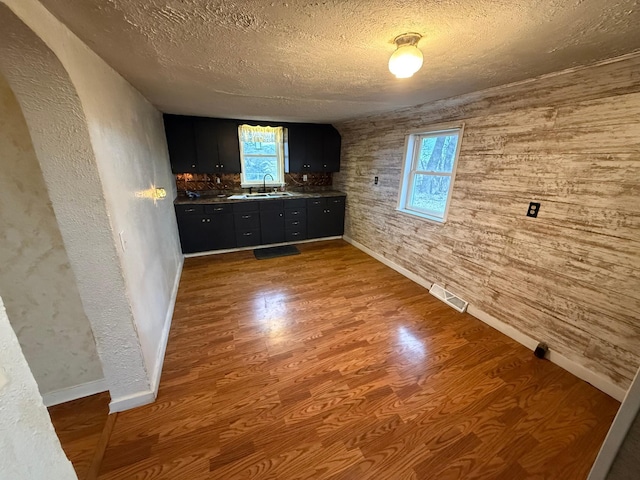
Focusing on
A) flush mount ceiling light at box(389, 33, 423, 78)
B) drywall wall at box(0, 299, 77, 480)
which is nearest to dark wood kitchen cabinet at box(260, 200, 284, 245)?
flush mount ceiling light at box(389, 33, 423, 78)

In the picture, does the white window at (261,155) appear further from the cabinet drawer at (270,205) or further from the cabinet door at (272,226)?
the cabinet door at (272,226)

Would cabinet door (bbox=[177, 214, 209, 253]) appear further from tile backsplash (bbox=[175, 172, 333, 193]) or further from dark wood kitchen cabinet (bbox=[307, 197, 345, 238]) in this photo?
dark wood kitchen cabinet (bbox=[307, 197, 345, 238])

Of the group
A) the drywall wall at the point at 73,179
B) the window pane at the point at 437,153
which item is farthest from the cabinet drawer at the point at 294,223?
the drywall wall at the point at 73,179

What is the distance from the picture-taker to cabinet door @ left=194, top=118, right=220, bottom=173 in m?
3.83

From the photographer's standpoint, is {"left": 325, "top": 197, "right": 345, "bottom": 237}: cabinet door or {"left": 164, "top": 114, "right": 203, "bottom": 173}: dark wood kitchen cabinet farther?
{"left": 325, "top": 197, "right": 345, "bottom": 237}: cabinet door

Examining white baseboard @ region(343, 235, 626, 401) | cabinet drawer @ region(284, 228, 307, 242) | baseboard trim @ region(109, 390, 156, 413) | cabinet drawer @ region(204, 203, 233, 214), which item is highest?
cabinet drawer @ region(204, 203, 233, 214)

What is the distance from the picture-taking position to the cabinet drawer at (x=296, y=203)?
4.32 m

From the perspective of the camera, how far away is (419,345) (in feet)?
7.13

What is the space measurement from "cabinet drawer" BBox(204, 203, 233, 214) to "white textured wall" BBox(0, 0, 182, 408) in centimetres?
187

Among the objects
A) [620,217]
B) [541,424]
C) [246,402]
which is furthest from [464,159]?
[246,402]

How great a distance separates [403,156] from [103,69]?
2.95 m

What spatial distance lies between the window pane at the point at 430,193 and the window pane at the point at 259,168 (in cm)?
256

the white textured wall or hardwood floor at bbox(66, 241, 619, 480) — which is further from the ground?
the white textured wall

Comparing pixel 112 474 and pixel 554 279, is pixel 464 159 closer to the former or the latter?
pixel 554 279
